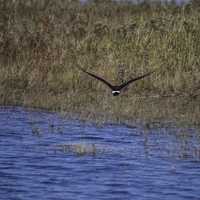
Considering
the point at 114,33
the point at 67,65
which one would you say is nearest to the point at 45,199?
the point at 67,65

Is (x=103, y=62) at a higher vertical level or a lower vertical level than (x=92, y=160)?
higher

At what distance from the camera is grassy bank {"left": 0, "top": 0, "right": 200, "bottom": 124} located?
15500mm

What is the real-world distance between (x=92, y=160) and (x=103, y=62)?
17.4ft

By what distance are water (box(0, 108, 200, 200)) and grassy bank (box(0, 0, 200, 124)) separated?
2.73 ft

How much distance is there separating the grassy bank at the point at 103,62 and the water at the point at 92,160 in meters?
0.83

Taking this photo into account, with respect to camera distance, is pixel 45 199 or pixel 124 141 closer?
pixel 45 199


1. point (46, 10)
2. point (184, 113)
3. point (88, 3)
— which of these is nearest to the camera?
point (184, 113)

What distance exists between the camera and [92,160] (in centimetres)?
1208

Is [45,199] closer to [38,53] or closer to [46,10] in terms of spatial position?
[38,53]

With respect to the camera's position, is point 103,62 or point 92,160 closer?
point 92,160

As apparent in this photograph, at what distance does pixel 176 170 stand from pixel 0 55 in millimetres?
7526

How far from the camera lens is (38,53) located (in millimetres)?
18047

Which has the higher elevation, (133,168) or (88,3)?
(88,3)

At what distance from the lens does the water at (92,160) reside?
1055 centimetres
